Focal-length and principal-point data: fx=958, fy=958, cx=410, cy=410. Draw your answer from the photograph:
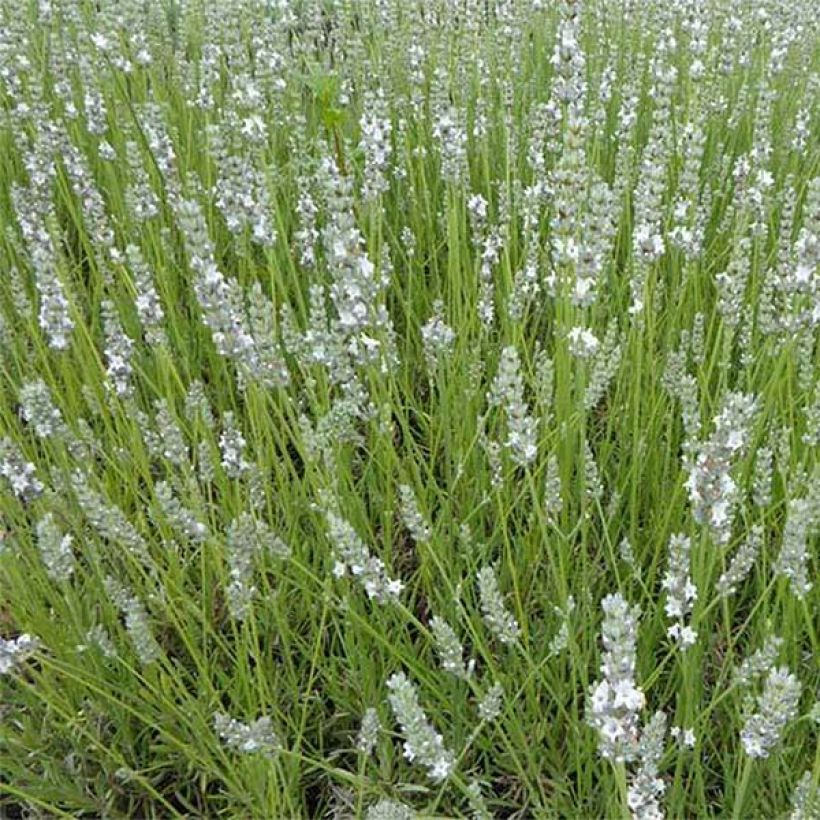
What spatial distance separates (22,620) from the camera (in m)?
1.66

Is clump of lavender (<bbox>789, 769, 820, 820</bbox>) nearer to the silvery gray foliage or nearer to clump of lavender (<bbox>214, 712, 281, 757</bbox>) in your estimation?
clump of lavender (<bbox>214, 712, 281, 757</bbox>)

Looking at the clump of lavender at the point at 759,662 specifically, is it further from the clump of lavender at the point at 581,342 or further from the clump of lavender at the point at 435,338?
the clump of lavender at the point at 435,338

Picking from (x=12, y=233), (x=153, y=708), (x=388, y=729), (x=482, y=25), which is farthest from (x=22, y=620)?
(x=482, y=25)

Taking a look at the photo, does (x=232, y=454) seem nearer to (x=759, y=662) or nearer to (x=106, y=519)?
(x=106, y=519)

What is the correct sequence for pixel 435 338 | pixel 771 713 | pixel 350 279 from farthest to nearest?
1. pixel 435 338
2. pixel 350 279
3. pixel 771 713

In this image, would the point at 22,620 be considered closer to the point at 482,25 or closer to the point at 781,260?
the point at 781,260

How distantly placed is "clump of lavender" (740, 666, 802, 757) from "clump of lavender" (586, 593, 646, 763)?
15 centimetres

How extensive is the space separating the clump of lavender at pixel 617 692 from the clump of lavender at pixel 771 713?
0.15m

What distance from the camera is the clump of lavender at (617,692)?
0.87m

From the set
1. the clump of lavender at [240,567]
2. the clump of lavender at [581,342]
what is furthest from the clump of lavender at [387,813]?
the clump of lavender at [581,342]

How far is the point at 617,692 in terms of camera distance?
90 cm

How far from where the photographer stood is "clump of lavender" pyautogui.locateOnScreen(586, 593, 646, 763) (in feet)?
2.86

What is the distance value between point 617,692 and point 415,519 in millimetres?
528

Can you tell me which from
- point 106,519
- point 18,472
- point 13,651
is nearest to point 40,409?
point 18,472
